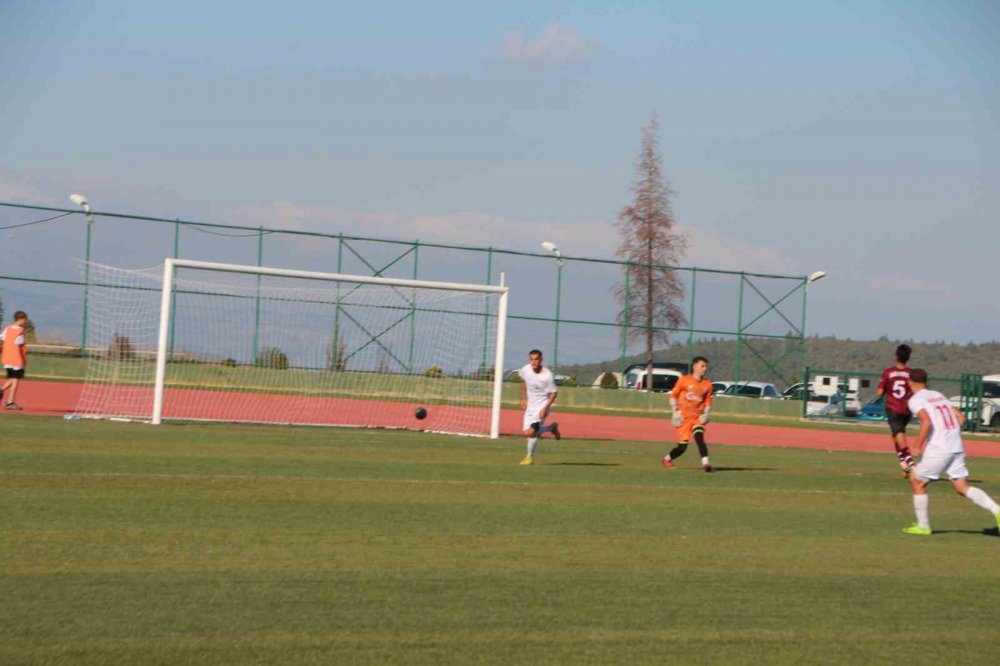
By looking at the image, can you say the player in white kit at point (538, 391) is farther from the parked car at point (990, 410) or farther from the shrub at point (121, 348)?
the parked car at point (990, 410)

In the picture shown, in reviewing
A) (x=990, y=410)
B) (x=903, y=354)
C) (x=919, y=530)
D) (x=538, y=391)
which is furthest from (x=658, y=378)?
(x=919, y=530)

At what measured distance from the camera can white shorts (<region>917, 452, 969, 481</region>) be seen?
11.5m

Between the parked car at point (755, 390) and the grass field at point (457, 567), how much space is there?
2817cm

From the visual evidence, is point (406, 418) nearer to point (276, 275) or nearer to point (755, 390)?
point (276, 275)

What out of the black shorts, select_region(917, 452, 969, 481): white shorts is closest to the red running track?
the black shorts

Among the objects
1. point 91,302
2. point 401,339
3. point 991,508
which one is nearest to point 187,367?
point 401,339

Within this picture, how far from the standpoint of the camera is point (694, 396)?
17.6 m

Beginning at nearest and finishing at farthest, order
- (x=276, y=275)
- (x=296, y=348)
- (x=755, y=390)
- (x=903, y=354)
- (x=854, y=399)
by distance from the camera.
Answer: (x=903, y=354) → (x=276, y=275) → (x=296, y=348) → (x=755, y=390) → (x=854, y=399)

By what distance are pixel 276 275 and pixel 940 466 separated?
14.9 meters

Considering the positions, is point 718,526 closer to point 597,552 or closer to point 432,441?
point 597,552

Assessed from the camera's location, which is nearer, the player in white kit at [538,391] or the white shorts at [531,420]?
the white shorts at [531,420]

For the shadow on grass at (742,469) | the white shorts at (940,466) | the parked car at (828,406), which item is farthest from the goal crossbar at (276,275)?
the parked car at (828,406)

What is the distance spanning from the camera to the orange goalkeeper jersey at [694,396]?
57.7 feet

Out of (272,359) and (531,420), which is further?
(272,359)
